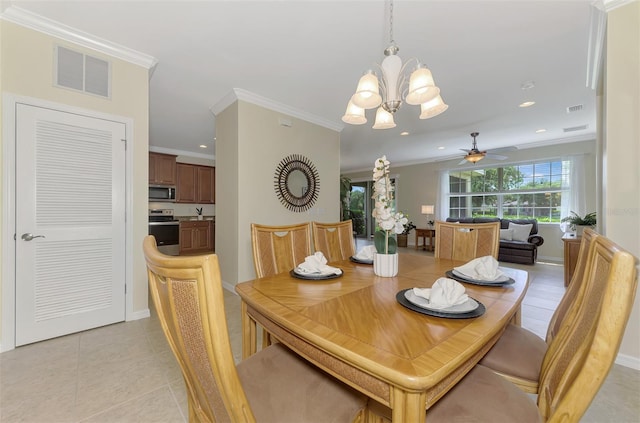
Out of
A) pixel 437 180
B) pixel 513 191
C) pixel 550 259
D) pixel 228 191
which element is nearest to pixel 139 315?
→ pixel 228 191

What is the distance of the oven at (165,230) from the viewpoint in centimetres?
Result: 565

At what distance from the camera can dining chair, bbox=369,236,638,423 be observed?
1.72 ft

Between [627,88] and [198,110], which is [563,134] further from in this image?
[198,110]

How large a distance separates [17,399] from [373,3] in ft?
11.0

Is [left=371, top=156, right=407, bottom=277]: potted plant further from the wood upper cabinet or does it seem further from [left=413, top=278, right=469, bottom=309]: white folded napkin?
the wood upper cabinet

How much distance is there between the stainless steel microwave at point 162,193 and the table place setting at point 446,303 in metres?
6.33

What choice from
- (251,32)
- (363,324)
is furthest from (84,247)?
(363,324)

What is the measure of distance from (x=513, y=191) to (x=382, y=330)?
23.7 ft

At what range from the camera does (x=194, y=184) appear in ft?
21.2

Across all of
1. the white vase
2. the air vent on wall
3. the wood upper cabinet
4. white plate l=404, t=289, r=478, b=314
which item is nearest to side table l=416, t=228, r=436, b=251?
the white vase

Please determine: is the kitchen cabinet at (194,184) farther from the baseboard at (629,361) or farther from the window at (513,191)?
the baseboard at (629,361)

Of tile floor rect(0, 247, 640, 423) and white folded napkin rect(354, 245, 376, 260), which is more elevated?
white folded napkin rect(354, 245, 376, 260)

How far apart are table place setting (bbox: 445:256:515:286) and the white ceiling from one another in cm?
184

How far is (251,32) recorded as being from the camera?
2156 mm
